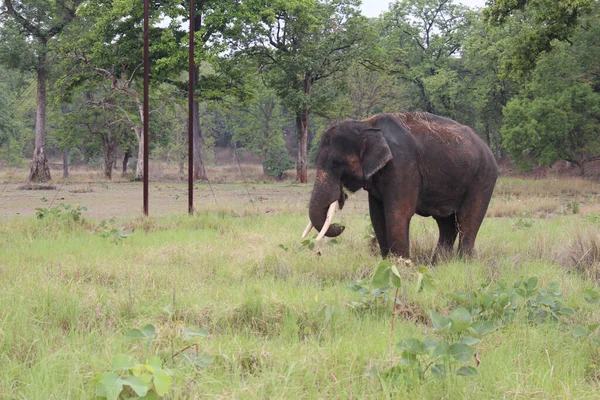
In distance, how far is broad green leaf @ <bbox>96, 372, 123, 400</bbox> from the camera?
95.0 inches

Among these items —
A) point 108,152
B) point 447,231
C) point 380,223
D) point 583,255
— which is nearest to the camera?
point 583,255

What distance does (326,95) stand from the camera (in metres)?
36.3

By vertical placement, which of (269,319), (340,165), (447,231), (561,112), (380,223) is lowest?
(269,319)

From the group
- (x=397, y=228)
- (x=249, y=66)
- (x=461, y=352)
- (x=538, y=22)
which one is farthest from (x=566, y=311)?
(x=249, y=66)

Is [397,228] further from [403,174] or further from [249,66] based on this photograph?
[249,66]

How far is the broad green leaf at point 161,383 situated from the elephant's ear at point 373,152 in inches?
174

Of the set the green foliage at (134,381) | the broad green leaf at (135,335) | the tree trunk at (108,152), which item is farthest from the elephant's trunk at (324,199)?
the tree trunk at (108,152)

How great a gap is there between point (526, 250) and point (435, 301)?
11.5 feet

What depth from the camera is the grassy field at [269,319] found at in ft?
9.96

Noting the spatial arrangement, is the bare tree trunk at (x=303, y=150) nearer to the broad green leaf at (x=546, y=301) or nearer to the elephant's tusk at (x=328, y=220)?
the elephant's tusk at (x=328, y=220)

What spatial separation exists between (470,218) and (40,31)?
34.2 meters

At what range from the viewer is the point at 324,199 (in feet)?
21.9

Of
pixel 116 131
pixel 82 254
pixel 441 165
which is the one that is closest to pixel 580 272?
pixel 441 165

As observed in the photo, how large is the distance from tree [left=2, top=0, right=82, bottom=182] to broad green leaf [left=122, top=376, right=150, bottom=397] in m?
34.2
